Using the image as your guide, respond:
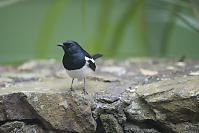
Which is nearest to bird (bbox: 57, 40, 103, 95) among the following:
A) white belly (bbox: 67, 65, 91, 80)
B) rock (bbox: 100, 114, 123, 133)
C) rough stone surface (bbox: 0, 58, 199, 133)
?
white belly (bbox: 67, 65, 91, 80)

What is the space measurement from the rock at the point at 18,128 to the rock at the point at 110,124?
0.48 m

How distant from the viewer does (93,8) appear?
646 centimetres

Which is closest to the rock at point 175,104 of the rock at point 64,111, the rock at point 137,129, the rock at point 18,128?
the rock at point 137,129

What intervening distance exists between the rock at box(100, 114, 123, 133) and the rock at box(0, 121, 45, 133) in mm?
477

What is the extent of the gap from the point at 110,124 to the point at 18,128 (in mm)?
665

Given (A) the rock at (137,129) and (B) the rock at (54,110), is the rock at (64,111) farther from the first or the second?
(A) the rock at (137,129)

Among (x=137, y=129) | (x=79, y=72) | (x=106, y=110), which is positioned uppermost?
(x=79, y=72)

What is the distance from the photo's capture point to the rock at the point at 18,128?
7.84 ft

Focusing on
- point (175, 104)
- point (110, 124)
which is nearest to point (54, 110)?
point (110, 124)

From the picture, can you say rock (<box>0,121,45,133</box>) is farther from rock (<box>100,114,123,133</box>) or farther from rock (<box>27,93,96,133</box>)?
rock (<box>100,114,123,133</box>)

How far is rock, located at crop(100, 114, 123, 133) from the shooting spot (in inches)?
96.1

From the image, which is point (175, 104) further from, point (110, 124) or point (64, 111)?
point (64, 111)

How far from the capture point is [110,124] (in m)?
2.45

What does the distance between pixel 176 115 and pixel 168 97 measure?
144 millimetres
